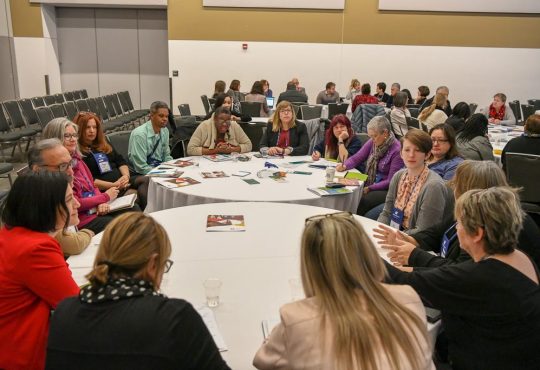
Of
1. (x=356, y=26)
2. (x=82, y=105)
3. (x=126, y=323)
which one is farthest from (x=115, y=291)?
(x=356, y=26)

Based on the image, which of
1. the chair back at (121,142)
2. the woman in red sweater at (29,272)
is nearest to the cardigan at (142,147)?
the chair back at (121,142)

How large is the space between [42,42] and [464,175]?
1283 cm

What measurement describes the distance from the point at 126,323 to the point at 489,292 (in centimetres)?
122

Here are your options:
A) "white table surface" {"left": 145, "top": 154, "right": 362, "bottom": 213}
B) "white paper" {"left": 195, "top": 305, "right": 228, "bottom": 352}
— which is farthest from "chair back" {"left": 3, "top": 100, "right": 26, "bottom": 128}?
"white paper" {"left": 195, "top": 305, "right": 228, "bottom": 352}

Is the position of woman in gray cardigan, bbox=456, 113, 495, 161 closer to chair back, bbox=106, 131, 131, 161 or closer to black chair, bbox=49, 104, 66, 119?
chair back, bbox=106, 131, 131, 161

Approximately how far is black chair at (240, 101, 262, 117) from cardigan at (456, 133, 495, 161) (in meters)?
4.98

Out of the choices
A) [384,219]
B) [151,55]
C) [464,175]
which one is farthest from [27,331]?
[151,55]

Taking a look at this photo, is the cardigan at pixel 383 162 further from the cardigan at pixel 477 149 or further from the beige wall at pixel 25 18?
the beige wall at pixel 25 18

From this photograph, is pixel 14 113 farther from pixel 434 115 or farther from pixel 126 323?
pixel 126 323

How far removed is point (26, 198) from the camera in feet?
5.73

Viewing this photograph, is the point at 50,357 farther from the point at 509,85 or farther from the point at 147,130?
the point at 509,85

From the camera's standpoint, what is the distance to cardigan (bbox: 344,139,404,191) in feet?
14.4

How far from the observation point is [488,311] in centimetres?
166

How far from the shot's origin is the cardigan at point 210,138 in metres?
5.08
